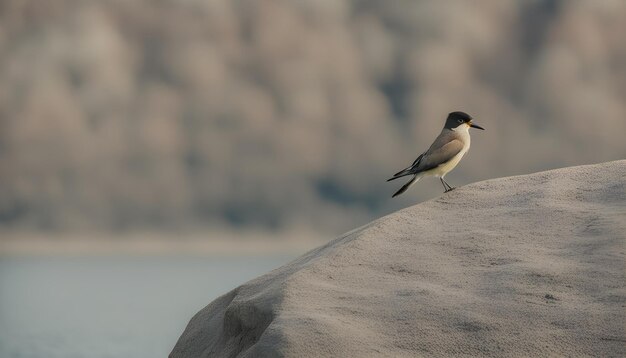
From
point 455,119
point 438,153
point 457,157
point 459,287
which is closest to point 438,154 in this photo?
point 438,153

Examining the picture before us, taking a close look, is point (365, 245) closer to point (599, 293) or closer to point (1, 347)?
point (599, 293)

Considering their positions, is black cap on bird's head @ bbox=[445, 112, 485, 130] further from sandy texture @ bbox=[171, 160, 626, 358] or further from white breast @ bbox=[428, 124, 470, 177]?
sandy texture @ bbox=[171, 160, 626, 358]

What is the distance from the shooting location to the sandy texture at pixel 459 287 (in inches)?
316

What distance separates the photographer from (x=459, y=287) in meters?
8.59

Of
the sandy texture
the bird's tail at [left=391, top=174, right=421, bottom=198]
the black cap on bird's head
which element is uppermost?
the black cap on bird's head

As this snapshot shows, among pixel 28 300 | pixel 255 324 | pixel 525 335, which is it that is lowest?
pixel 28 300

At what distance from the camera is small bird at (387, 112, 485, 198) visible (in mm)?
11791

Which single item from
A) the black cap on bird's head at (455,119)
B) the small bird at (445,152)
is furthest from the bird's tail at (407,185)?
the black cap on bird's head at (455,119)

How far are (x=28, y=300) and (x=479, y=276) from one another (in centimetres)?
17706

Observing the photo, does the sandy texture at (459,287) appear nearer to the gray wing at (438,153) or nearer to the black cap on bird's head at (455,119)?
the gray wing at (438,153)

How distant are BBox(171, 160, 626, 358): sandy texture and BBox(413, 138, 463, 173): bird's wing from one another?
59.7 inches

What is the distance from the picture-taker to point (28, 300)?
17725 cm

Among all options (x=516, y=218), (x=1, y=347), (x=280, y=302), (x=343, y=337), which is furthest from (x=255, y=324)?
(x=1, y=347)

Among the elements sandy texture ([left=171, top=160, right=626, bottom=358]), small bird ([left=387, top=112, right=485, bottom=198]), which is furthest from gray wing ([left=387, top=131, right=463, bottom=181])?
sandy texture ([left=171, top=160, right=626, bottom=358])
